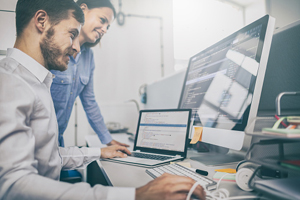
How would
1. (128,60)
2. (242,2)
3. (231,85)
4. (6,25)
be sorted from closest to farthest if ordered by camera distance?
1. (231,85)
2. (6,25)
3. (128,60)
4. (242,2)

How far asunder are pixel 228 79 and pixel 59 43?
0.68m

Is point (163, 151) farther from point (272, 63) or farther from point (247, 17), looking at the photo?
point (247, 17)

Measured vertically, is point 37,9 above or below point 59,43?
above

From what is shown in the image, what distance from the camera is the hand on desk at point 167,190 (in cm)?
43

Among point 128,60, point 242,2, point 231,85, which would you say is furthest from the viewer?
point 242,2

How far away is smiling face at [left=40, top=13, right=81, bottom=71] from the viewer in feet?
2.50

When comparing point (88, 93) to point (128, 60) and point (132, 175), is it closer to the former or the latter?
point (128, 60)

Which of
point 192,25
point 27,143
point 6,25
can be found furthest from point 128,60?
point 27,143

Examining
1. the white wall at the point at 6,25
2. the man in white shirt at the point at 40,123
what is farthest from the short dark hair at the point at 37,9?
the white wall at the point at 6,25

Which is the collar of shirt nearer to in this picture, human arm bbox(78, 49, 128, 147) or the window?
human arm bbox(78, 49, 128, 147)

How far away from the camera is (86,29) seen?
1.62 meters

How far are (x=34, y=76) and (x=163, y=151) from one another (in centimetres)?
62

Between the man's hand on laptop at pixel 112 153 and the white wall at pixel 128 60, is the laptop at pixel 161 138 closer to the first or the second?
the man's hand on laptop at pixel 112 153

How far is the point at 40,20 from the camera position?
0.76 metres
